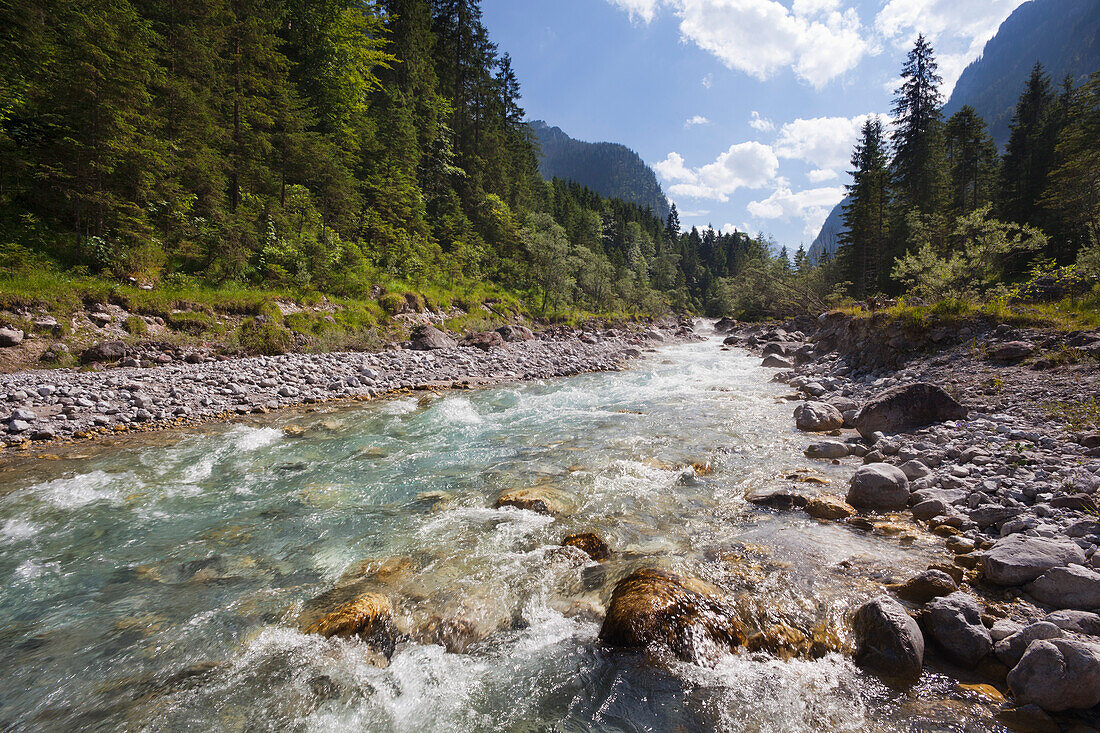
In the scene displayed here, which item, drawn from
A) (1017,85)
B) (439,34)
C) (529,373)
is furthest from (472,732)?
(1017,85)

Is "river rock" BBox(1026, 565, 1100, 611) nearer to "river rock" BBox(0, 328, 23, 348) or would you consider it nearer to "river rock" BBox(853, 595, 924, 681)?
"river rock" BBox(853, 595, 924, 681)

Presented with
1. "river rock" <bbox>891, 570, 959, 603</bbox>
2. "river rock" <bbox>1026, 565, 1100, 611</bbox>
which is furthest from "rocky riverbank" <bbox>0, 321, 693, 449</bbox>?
"river rock" <bbox>1026, 565, 1100, 611</bbox>

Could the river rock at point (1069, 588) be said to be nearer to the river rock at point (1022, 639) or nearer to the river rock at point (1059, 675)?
the river rock at point (1022, 639)

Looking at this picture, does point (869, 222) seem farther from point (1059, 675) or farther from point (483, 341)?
point (1059, 675)

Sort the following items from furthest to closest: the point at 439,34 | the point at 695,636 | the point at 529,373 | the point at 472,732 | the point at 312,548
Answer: the point at 439,34, the point at 529,373, the point at 312,548, the point at 695,636, the point at 472,732

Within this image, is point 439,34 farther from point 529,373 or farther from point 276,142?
point 529,373

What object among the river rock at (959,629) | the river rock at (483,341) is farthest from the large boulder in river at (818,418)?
the river rock at (483,341)

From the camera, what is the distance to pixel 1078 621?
3.14 metres

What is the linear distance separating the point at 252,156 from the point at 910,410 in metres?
26.8

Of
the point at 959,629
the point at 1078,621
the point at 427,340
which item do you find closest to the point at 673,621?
the point at 959,629

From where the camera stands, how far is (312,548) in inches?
202

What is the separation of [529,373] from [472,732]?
15.2 m

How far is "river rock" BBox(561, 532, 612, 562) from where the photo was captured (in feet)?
16.4

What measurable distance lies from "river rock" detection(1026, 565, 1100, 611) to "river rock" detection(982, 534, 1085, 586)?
0.11m
